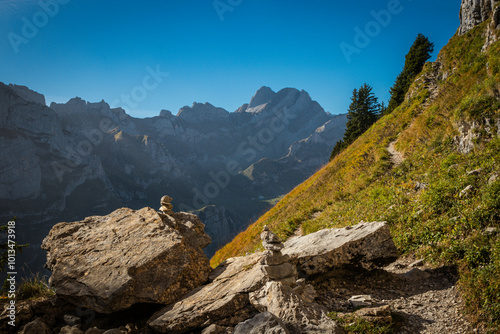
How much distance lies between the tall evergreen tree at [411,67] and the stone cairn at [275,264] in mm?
38905

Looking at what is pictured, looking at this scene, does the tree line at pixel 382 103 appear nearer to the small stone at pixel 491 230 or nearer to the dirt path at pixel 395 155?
the dirt path at pixel 395 155

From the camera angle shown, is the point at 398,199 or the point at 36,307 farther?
the point at 398,199

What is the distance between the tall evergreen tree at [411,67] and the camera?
1413 inches

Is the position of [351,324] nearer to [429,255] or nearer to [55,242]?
[429,255]

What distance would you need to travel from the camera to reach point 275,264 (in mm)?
7027

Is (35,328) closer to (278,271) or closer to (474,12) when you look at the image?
(278,271)

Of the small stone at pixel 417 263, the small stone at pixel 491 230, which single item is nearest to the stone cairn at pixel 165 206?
the small stone at pixel 417 263

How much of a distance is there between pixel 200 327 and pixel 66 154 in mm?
232948

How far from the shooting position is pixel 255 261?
809 centimetres

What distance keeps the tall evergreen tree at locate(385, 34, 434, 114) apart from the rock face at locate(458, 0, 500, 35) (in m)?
10.6

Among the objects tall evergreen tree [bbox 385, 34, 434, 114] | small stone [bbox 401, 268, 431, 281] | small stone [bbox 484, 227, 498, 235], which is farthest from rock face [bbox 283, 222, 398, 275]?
tall evergreen tree [bbox 385, 34, 434, 114]

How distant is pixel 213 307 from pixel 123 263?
3.28m

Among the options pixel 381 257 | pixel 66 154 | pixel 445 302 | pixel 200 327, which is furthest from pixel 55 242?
pixel 66 154

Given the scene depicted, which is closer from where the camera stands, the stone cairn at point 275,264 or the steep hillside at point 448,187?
the steep hillside at point 448,187
